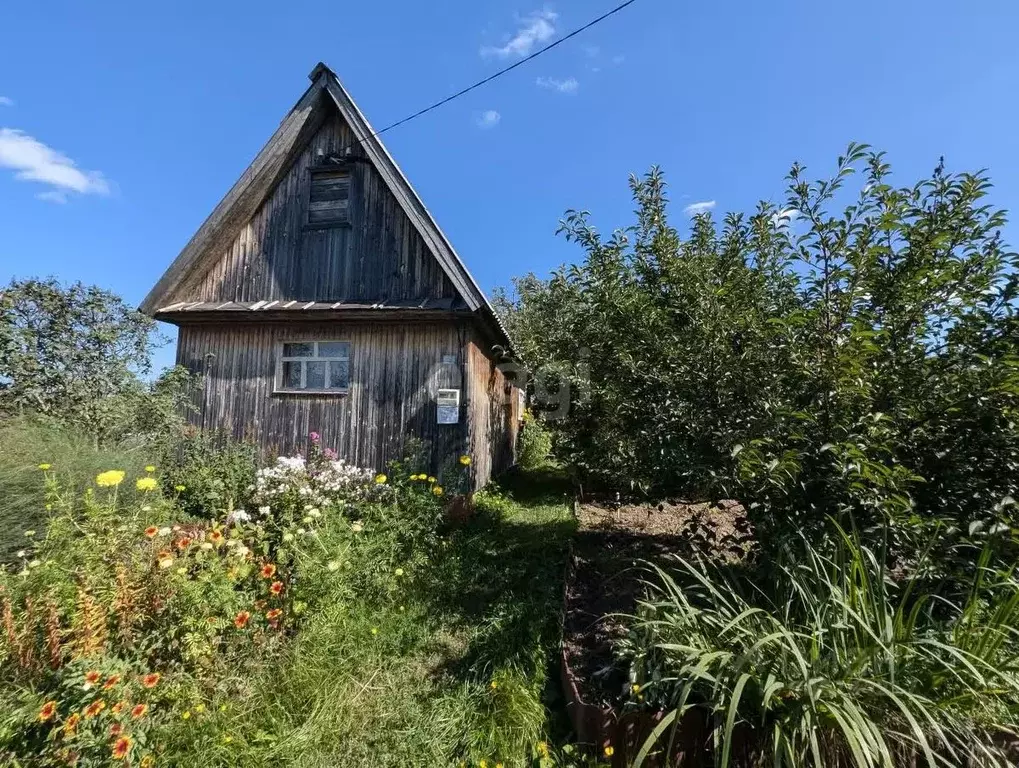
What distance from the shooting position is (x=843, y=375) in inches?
106

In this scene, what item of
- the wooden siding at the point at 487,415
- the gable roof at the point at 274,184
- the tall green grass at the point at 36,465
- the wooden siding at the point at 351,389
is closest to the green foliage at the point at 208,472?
the wooden siding at the point at 351,389

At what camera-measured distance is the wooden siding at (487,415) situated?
272 inches

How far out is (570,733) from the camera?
2.63 meters

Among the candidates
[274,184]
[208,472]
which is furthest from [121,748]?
[274,184]

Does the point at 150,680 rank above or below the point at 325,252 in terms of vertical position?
below

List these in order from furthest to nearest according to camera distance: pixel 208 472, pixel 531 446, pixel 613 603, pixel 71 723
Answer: pixel 531 446 < pixel 208 472 < pixel 613 603 < pixel 71 723

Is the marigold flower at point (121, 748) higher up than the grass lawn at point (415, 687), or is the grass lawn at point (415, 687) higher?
the marigold flower at point (121, 748)

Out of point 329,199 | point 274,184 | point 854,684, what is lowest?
point 854,684

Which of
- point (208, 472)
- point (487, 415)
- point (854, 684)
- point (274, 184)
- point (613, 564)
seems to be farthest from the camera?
point (487, 415)

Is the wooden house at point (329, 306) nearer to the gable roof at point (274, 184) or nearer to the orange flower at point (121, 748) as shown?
the gable roof at point (274, 184)

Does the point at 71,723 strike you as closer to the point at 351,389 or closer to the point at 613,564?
the point at 613,564

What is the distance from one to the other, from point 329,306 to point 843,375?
6.04 m

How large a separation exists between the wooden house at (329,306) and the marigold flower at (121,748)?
4.53m

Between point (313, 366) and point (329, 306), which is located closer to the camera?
point (329, 306)
